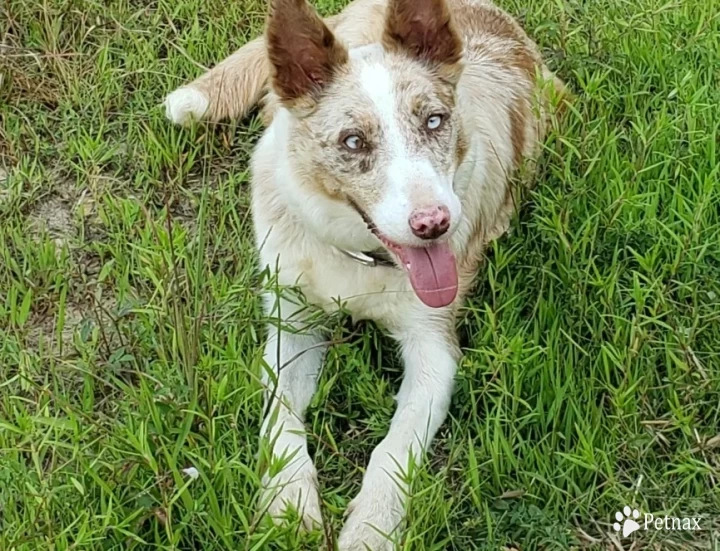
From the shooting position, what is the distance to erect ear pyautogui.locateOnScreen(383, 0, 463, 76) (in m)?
2.90

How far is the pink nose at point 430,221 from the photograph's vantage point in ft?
8.43

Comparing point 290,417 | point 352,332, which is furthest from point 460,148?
point 290,417

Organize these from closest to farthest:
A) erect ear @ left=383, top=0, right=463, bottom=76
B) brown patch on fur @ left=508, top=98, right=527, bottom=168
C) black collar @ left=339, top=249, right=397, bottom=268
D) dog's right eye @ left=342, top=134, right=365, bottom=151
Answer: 1. dog's right eye @ left=342, top=134, right=365, bottom=151
2. erect ear @ left=383, top=0, right=463, bottom=76
3. black collar @ left=339, top=249, right=397, bottom=268
4. brown patch on fur @ left=508, top=98, right=527, bottom=168

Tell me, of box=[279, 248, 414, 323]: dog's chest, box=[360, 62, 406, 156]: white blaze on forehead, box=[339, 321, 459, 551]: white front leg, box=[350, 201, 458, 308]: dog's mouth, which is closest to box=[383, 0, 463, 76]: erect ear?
box=[360, 62, 406, 156]: white blaze on forehead

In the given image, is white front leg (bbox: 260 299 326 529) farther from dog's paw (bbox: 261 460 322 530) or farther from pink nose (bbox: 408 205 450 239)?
pink nose (bbox: 408 205 450 239)

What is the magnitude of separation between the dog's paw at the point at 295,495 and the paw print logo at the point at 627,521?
2.79 feet

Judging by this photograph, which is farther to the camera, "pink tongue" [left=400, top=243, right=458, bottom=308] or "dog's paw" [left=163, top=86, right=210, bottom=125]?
"dog's paw" [left=163, top=86, right=210, bottom=125]

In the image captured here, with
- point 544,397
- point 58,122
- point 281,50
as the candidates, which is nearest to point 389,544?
point 544,397

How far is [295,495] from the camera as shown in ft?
8.55

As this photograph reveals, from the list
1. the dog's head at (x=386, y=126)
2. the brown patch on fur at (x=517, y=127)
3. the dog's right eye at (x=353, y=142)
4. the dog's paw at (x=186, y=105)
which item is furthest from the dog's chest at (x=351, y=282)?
the dog's paw at (x=186, y=105)

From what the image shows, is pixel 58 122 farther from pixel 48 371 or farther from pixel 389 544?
pixel 389 544

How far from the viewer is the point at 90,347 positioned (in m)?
3.12

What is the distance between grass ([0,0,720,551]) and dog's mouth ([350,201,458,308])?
0.70 ft

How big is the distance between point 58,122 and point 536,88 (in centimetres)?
218
